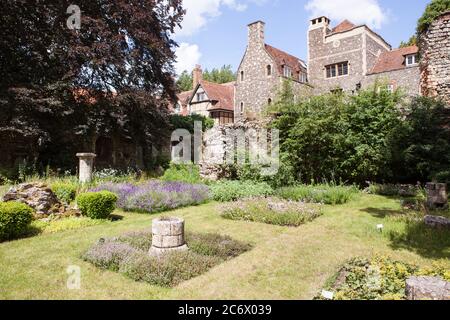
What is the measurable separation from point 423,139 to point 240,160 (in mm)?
7337

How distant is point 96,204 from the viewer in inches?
358

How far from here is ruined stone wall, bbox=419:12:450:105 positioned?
1266 centimetres

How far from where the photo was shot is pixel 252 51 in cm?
3031

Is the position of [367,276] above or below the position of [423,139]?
below

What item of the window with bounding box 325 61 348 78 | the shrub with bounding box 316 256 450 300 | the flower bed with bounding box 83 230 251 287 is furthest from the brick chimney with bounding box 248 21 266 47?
the shrub with bounding box 316 256 450 300

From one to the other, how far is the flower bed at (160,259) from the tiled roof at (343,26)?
3048 centimetres

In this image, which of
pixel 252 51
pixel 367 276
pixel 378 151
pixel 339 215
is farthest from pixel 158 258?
pixel 252 51

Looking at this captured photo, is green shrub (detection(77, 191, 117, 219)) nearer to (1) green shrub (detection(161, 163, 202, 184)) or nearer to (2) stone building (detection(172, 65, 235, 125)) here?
(1) green shrub (detection(161, 163, 202, 184))

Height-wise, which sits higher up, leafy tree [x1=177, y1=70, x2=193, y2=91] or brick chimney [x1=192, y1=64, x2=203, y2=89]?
leafy tree [x1=177, y1=70, x2=193, y2=91]

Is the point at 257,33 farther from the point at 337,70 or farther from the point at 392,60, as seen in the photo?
the point at 392,60

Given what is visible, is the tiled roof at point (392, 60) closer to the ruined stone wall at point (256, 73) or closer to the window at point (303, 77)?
the window at point (303, 77)

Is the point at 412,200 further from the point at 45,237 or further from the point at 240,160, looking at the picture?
the point at 45,237

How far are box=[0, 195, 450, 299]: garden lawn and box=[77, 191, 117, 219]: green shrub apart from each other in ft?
2.09
